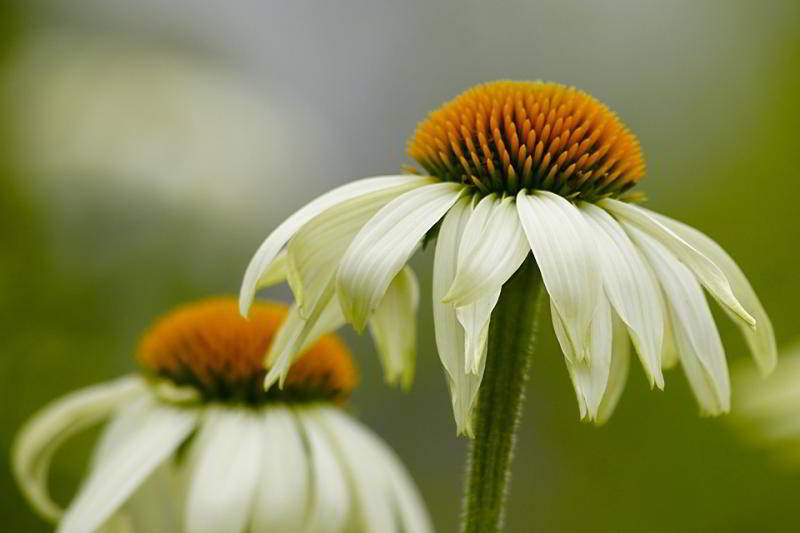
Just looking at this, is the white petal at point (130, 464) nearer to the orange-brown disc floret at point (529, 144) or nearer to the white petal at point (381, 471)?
the white petal at point (381, 471)

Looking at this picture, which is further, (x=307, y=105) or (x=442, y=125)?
(x=307, y=105)

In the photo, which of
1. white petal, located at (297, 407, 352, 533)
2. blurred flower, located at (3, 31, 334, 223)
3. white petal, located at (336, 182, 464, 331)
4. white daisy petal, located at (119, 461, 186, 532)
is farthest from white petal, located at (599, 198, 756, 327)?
blurred flower, located at (3, 31, 334, 223)

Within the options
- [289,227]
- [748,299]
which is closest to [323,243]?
[289,227]

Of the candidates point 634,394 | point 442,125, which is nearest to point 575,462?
point 634,394

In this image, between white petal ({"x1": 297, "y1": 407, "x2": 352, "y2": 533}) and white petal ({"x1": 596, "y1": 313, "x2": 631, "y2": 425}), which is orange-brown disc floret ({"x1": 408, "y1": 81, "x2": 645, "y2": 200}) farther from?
white petal ({"x1": 297, "y1": 407, "x2": 352, "y2": 533})

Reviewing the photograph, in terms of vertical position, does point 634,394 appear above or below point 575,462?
above

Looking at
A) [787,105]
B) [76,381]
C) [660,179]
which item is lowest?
[76,381]

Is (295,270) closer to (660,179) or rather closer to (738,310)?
(738,310)
